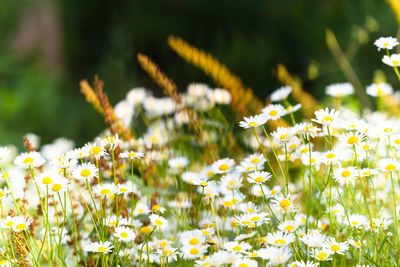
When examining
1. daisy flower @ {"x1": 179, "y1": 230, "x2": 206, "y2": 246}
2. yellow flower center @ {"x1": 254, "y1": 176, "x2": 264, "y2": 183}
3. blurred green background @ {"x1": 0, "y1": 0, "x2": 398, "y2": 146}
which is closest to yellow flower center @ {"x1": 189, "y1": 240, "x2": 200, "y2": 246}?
daisy flower @ {"x1": 179, "y1": 230, "x2": 206, "y2": 246}

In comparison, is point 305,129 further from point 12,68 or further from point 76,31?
point 76,31

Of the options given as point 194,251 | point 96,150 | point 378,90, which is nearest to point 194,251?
point 194,251

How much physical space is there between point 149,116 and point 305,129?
120 cm

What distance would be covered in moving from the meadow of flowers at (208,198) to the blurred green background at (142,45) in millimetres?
2716

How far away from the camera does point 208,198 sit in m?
1.51

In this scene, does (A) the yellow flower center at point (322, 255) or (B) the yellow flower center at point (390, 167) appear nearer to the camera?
(A) the yellow flower center at point (322, 255)

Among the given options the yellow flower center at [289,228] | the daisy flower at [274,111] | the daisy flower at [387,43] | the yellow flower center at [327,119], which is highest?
the daisy flower at [387,43]

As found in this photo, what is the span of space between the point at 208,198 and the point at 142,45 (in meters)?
5.47

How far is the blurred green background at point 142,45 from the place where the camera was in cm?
520

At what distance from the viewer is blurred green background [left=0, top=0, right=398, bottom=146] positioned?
17.1 feet

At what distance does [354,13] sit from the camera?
5418mm

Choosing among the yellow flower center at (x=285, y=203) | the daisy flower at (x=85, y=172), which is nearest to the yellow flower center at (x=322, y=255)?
the yellow flower center at (x=285, y=203)

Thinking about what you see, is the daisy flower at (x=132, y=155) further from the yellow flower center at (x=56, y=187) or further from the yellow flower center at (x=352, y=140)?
the yellow flower center at (x=352, y=140)

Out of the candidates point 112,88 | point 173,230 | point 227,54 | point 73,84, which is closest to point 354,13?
point 227,54
